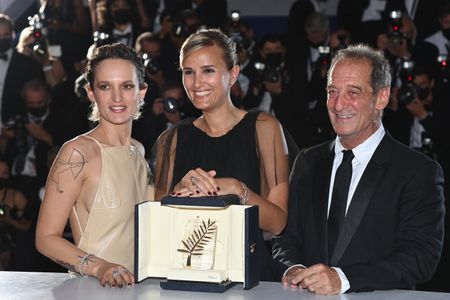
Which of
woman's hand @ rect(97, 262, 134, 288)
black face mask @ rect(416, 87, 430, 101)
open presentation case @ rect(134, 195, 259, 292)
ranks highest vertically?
black face mask @ rect(416, 87, 430, 101)

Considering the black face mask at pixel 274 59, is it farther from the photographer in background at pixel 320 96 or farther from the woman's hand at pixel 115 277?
the woman's hand at pixel 115 277

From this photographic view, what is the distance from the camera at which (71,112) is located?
6129mm

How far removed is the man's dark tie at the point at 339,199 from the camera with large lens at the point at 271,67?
3037 millimetres

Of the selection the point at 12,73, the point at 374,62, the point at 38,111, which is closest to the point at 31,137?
the point at 38,111

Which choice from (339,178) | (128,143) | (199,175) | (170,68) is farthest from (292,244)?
(170,68)

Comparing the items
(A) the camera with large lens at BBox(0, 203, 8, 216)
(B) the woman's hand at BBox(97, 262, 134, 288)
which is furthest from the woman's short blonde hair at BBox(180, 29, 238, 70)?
(A) the camera with large lens at BBox(0, 203, 8, 216)

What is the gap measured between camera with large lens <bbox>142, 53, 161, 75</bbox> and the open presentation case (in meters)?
3.23

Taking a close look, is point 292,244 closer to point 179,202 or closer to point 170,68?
point 179,202

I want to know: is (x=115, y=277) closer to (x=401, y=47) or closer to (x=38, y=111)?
(x=401, y=47)

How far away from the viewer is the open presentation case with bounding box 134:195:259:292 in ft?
8.27

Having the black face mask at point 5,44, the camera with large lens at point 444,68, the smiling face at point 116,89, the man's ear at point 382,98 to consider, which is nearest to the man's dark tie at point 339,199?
the man's ear at point 382,98

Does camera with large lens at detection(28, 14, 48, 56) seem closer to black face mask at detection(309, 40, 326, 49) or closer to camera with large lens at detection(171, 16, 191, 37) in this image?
camera with large lens at detection(171, 16, 191, 37)

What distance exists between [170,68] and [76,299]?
3.70 meters

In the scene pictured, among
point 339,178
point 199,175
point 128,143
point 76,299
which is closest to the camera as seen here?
point 76,299
